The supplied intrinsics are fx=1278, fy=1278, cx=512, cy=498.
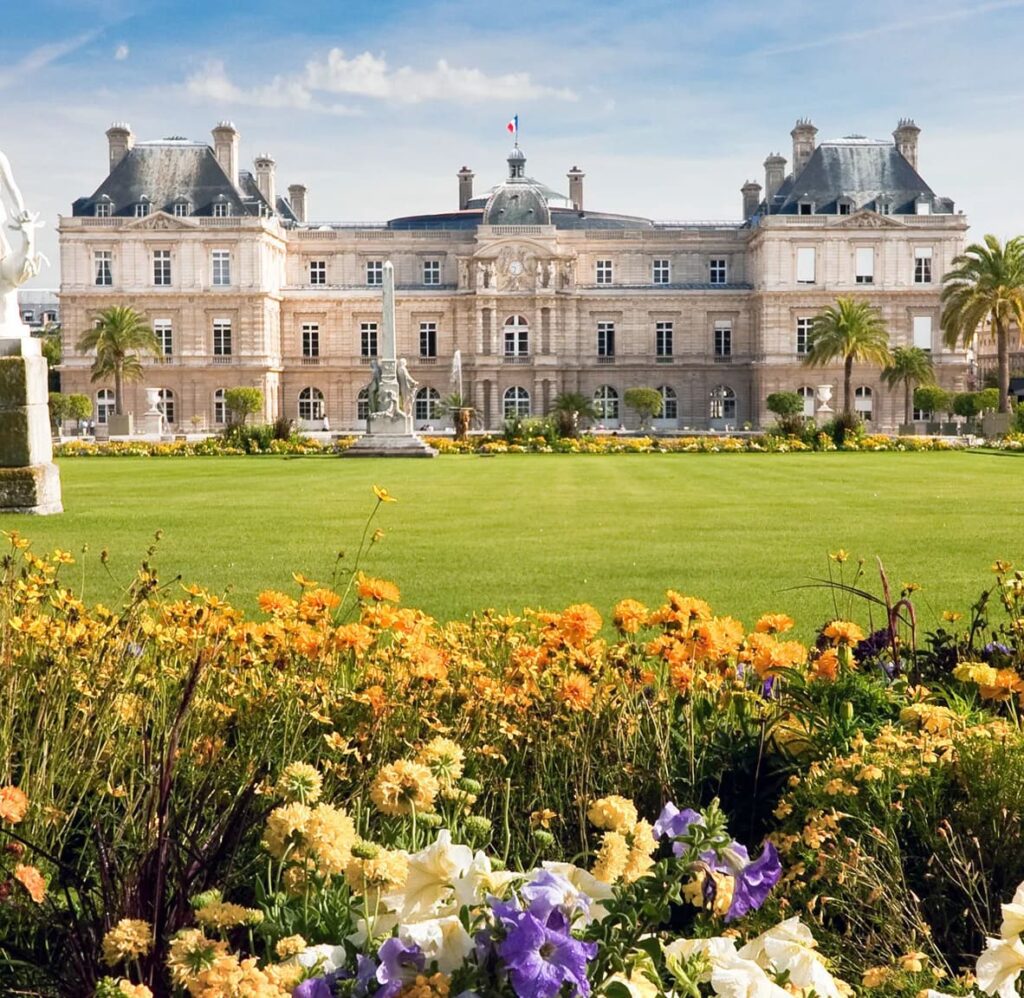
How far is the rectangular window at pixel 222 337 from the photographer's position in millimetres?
64938

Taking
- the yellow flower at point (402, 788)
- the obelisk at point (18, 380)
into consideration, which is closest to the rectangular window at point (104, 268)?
the obelisk at point (18, 380)

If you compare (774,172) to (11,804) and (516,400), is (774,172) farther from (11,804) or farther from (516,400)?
(11,804)

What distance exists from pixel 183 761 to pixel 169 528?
11.2 m

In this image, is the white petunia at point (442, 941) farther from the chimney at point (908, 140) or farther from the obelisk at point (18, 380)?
the chimney at point (908, 140)

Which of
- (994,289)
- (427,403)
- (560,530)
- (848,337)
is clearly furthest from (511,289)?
(560,530)

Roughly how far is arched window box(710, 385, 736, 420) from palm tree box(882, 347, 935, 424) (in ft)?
29.9

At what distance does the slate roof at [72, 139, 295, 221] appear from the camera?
64.9m

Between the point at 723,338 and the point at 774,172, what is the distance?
1005cm

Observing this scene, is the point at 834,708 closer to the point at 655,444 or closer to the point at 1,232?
the point at 1,232

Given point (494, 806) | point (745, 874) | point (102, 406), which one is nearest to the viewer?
point (745, 874)

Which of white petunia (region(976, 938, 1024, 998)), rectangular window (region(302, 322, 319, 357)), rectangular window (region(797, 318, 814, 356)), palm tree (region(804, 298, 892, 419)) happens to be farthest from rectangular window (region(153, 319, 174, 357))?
white petunia (region(976, 938, 1024, 998))

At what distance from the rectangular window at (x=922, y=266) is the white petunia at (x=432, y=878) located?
66.7 m

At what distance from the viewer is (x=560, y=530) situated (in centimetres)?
1534

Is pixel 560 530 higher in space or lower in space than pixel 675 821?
lower
